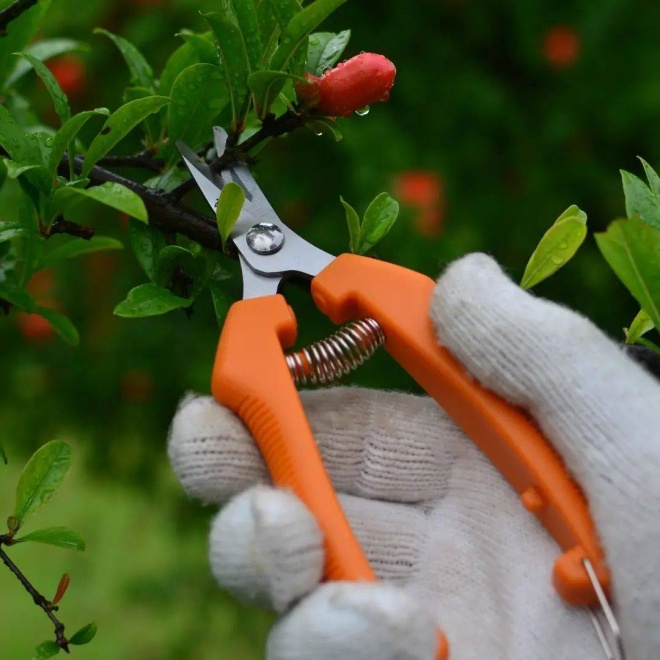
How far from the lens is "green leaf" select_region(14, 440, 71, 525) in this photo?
61 cm

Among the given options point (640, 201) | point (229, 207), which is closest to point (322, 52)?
A: point (229, 207)

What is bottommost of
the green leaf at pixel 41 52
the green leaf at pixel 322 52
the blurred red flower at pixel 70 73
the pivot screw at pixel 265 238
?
the blurred red flower at pixel 70 73

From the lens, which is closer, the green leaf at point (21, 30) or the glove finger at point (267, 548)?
the glove finger at point (267, 548)

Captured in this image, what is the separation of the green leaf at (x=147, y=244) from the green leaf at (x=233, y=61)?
0.11m

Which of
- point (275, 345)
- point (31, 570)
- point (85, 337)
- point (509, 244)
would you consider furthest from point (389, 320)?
point (31, 570)

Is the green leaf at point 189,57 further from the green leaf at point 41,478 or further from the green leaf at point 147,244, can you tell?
the green leaf at point 41,478

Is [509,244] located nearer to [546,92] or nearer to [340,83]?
[546,92]

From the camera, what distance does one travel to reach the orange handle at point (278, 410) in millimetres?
526

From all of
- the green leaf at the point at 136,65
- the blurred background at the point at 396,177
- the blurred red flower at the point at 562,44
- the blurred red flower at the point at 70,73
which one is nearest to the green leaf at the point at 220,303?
the green leaf at the point at 136,65

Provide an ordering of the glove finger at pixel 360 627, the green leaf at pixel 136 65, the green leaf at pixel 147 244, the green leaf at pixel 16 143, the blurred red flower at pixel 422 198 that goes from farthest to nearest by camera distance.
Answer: the blurred red flower at pixel 422 198, the green leaf at pixel 136 65, the green leaf at pixel 147 244, the green leaf at pixel 16 143, the glove finger at pixel 360 627

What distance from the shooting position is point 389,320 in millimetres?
610

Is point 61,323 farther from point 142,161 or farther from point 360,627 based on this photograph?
point 360,627

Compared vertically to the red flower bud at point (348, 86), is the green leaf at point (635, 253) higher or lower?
lower

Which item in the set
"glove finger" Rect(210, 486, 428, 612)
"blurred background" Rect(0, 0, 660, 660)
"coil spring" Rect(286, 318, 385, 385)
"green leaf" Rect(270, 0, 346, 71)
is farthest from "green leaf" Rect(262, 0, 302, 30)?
"blurred background" Rect(0, 0, 660, 660)
